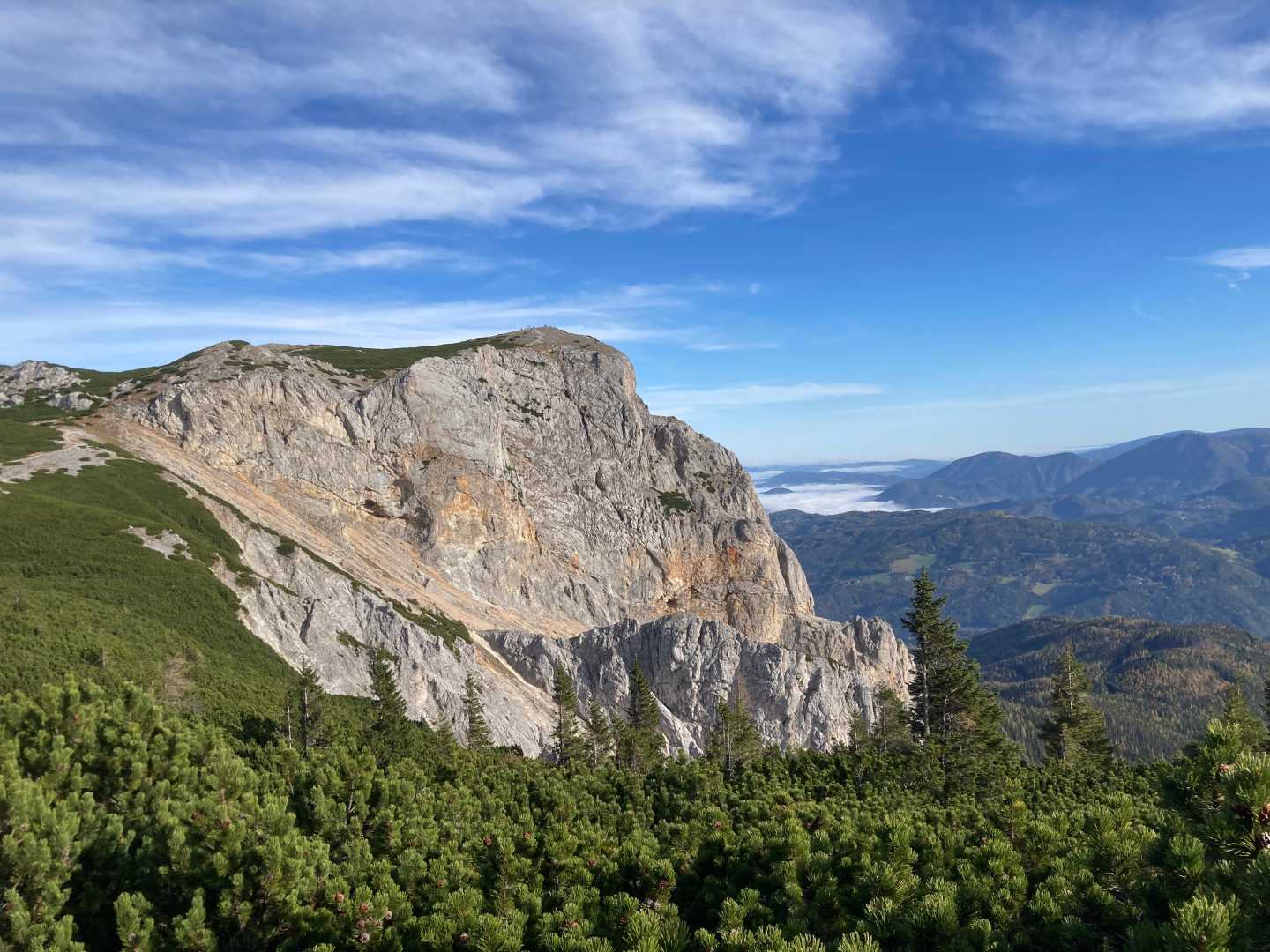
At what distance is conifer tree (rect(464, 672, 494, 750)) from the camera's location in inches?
2598

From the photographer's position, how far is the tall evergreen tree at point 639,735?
219 feet

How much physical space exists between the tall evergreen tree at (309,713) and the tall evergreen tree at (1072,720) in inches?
2320

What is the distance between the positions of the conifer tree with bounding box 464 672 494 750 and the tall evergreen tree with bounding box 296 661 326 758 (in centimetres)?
1774

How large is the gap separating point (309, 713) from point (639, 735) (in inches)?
1481

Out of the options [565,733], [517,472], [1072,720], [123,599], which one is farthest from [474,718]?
[517,472]

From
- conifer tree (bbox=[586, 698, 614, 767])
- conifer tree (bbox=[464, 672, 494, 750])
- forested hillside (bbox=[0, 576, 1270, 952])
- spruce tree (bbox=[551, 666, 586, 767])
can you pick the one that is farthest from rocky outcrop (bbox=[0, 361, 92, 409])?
forested hillside (bbox=[0, 576, 1270, 952])

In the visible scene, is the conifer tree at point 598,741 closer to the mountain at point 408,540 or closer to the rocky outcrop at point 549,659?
the rocky outcrop at point 549,659

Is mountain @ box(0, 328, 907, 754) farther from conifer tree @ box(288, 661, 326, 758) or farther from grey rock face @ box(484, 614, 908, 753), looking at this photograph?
conifer tree @ box(288, 661, 326, 758)

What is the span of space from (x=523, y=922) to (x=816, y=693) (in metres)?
115

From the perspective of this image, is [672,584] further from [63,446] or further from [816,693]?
[63,446]

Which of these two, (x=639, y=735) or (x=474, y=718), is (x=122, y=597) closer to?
(x=474, y=718)

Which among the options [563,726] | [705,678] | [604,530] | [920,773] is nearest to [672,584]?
[604,530]

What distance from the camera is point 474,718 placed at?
71500 mm

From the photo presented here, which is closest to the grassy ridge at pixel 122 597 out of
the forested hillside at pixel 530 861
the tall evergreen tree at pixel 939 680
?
the forested hillside at pixel 530 861
